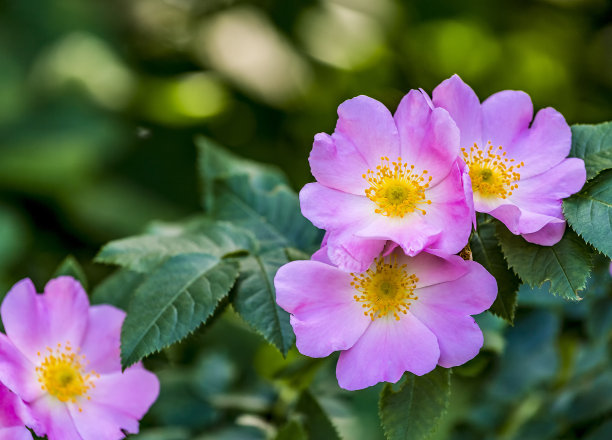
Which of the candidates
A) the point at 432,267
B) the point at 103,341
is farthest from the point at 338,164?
the point at 103,341

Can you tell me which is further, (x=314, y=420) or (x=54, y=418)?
(x=314, y=420)

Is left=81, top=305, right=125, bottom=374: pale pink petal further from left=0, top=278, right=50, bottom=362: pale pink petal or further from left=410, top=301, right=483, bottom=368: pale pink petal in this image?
left=410, top=301, right=483, bottom=368: pale pink petal

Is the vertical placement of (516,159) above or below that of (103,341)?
above

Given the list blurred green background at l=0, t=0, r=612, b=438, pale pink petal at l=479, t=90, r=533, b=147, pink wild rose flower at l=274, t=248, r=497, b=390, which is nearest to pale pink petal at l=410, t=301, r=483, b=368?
pink wild rose flower at l=274, t=248, r=497, b=390

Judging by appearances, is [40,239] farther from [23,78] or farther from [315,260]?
[315,260]

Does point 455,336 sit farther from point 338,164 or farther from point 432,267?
point 338,164

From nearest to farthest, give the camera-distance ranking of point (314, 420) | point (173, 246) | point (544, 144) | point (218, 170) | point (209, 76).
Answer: point (544, 144), point (173, 246), point (314, 420), point (218, 170), point (209, 76)

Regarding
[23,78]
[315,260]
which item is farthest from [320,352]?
[23,78]

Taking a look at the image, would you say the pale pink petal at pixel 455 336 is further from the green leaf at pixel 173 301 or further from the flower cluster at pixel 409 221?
the green leaf at pixel 173 301

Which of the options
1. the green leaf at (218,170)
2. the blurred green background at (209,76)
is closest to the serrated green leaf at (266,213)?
the green leaf at (218,170)
